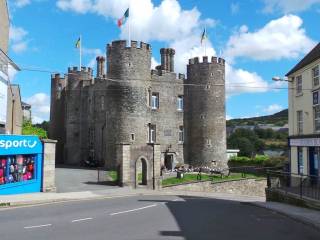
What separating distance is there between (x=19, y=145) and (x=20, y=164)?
3.51 feet

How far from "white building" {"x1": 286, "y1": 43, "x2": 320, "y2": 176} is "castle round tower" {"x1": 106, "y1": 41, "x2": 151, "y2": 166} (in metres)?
18.2

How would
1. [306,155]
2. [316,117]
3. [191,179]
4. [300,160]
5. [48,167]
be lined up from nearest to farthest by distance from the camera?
[48,167]
[316,117]
[306,155]
[300,160]
[191,179]

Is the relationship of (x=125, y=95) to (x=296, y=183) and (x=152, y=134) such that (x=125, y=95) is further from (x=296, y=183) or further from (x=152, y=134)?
(x=296, y=183)

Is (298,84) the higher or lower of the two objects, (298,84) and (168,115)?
the higher

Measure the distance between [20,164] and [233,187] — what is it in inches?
840

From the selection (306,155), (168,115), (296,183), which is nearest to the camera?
(296,183)

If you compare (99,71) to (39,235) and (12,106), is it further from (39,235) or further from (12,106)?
(39,235)

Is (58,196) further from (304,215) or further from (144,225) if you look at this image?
(304,215)

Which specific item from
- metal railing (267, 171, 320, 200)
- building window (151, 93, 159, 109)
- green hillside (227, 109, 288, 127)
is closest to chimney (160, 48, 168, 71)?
building window (151, 93, 159, 109)

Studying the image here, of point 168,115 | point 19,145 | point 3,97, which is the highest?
point 168,115

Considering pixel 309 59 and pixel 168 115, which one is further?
pixel 168 115

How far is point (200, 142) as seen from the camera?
49.9 meters

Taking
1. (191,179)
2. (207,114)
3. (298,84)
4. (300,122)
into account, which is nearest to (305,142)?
(300,122)

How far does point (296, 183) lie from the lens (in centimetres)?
2242
